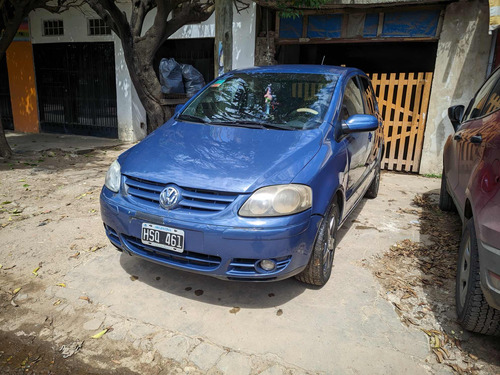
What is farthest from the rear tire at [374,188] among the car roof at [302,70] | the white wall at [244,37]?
the white wall at [244,37]

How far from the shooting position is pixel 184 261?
2682mm

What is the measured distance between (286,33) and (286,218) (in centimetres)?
593

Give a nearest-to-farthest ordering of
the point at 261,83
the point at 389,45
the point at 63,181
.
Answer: the point at 261,83, the point at 63,181, the point at 389,45

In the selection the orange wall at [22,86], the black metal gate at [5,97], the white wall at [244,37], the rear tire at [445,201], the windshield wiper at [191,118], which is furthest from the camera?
the black metal gate at [5,97]

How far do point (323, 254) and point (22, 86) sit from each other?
11189mm

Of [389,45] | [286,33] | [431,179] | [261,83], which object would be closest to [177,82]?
[286,33]

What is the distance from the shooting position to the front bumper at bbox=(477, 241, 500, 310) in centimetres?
208

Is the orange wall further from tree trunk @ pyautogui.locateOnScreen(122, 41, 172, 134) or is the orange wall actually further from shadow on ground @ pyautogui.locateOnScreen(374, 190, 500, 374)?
shadow on ground @ pyautogui.locateOnScreen(374, 190, 500, 374)

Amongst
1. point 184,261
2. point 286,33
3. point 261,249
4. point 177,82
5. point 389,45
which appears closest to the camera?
point 261,249

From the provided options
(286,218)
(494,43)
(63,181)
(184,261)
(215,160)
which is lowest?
(63,181)

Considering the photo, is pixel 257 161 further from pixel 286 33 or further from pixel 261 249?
pixel 286 33

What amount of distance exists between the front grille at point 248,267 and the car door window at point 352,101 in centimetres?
155

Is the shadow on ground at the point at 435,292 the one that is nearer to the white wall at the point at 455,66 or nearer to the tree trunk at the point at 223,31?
the white wall at the point at 455,66

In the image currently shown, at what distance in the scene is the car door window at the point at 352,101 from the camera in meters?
3.62
